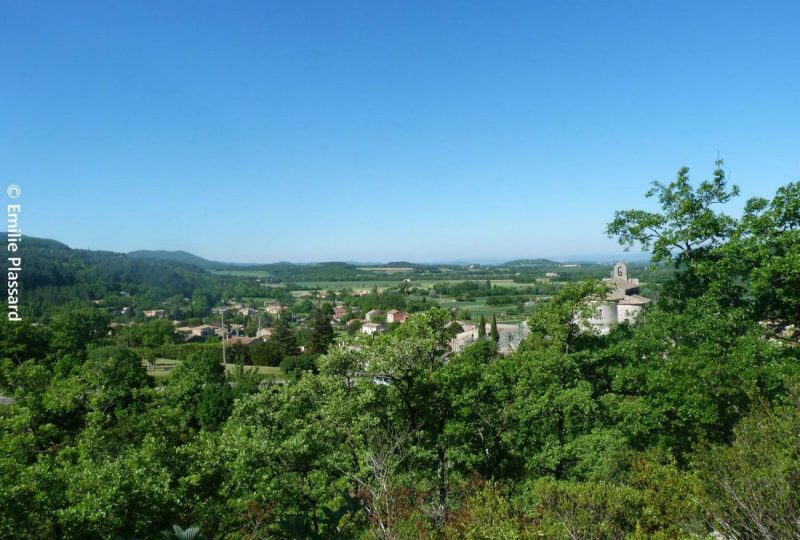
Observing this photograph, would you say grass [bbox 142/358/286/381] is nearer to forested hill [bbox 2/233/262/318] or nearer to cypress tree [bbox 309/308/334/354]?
cypress tree [bbox 309/308/334/354]

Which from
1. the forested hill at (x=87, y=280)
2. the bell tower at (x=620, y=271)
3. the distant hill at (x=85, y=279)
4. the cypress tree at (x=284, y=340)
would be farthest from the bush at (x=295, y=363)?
the bell tower at (x=620, y=271)

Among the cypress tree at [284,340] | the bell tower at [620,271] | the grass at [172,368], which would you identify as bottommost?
the grass at [172,368]

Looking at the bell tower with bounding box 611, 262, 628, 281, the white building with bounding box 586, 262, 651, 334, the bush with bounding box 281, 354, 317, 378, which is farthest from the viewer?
the bell tower with bounding box 611, 262, 628, 281

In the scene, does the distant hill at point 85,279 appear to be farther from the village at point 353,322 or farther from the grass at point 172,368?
the grass at point 172,368

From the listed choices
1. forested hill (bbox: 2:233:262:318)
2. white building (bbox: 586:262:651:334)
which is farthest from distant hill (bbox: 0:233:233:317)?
white building (bbox: 586:262:651:334)

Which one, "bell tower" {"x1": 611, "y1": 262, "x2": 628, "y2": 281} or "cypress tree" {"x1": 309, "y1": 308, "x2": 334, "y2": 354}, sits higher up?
"bell tower" {"x1": 611, "y1": 262, "x2": 628, "y2": 281}

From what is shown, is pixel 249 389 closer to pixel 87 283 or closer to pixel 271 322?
pixel 271 322

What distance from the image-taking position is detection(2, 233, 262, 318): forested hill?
234 feet

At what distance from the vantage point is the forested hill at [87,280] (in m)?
71.4

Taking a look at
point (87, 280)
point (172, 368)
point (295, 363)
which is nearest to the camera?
point (172, 368)

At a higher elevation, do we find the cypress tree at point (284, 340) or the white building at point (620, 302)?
the white building at point (620, 302)

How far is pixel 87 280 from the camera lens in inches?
3543

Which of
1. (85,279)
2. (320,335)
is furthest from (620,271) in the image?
(85,279)

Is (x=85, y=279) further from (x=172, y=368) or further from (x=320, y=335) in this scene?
(x=320, y=335)
